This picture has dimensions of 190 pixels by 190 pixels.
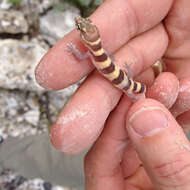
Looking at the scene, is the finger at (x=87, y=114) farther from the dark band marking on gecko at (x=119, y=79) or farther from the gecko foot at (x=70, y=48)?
the gecko foot at (x=70, y=48)

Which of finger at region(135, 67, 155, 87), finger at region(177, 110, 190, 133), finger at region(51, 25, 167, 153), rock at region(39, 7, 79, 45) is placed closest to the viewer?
finger at region(51, 25, 167, 153)

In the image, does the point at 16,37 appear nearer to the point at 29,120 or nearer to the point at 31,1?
the point at 31,1

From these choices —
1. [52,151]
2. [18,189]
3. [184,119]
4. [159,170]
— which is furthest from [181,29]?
[18,189]

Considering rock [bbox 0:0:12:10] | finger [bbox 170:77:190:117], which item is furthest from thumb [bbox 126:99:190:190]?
rock [bbox 0:0:12:10]

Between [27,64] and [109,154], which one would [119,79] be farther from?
[27,64]

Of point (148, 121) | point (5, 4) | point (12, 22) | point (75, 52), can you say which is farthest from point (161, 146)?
point (5, 4)

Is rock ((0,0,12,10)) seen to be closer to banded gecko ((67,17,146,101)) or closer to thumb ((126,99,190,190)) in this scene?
banded gecko ((67,17,146,101))

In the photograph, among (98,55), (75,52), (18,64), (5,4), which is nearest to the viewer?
(75,52)
